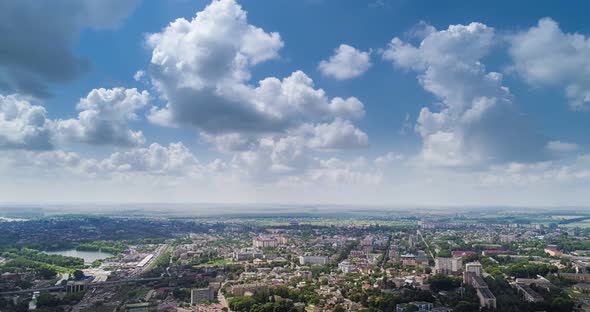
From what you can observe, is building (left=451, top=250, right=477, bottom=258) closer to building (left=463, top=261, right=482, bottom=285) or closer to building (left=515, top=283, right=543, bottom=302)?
building (left=463, top=261, right=482, bottom=285)

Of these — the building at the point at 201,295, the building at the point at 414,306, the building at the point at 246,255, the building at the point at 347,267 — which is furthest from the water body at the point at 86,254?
the building at the point at 414,306

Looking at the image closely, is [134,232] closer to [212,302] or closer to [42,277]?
[42,277]

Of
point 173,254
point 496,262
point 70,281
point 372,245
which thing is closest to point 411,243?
point 372,245

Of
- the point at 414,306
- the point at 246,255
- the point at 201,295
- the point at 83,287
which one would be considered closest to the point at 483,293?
the point at 414,306

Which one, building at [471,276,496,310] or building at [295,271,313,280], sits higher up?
building at [471,276,496,310]

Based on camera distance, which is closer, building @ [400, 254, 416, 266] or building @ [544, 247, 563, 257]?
building @ [400, 254, 416, 266]

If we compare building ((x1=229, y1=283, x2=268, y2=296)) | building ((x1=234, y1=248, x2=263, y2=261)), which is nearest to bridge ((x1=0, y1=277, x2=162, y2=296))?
building ((x1=229, y1=283, x2=268, y2=296))
